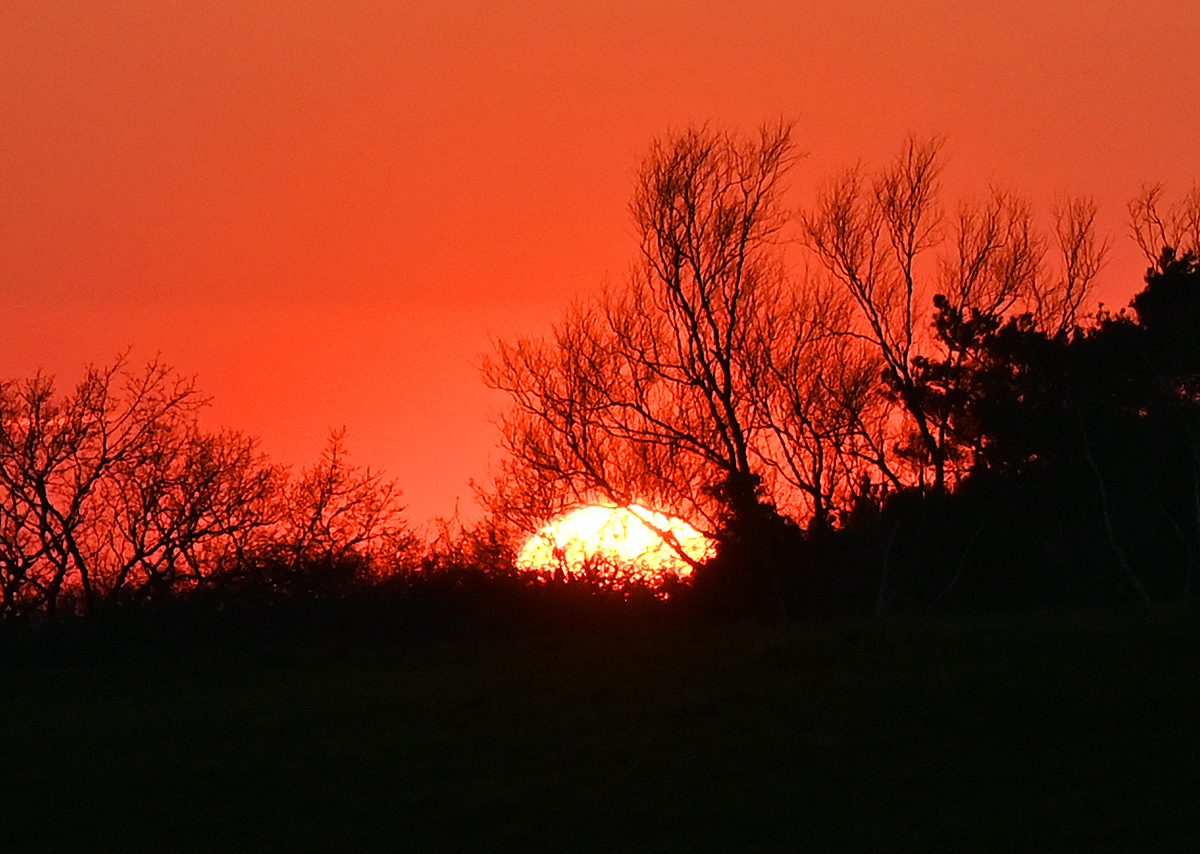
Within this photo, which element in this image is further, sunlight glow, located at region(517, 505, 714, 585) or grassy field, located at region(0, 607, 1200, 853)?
sunlight glow, located at region(517, 505, 714, 585)

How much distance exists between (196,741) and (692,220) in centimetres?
2319

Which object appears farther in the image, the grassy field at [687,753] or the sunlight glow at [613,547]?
the sunlight glow at [613,547]

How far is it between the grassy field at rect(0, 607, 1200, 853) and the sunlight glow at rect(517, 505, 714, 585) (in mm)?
9150

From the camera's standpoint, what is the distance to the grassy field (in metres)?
11.1

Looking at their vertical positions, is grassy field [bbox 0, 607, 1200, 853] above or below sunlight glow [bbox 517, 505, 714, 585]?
below

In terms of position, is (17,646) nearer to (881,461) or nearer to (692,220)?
(692,220)

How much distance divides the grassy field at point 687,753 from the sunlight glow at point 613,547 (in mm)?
9150

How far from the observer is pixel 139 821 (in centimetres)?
1342

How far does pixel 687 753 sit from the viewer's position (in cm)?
1355

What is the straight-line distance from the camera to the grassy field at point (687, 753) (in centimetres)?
1109

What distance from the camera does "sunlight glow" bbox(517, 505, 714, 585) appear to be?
29.5m

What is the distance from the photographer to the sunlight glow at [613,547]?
29.5 m

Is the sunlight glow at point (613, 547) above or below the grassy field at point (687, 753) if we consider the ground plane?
above

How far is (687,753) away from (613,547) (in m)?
18.1
